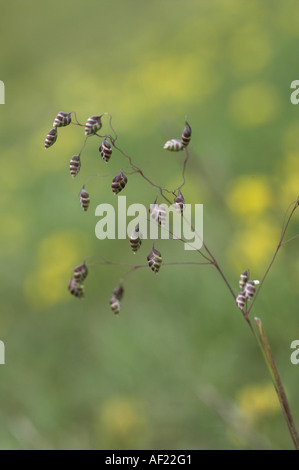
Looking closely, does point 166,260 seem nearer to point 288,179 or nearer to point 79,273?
point 288,179

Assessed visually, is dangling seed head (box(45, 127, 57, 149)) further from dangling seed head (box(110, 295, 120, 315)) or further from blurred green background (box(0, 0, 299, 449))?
blurred green background (box(0, 0, 299, 449))

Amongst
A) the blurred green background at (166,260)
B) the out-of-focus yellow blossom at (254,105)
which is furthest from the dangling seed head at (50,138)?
the out-of-focus yellow blossom at (254,105)

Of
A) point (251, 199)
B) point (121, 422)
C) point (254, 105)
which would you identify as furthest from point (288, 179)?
point (121, 422)

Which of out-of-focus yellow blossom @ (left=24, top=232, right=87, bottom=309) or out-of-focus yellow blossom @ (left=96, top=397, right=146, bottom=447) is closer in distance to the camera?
out-of-focus yellow blossom @ (left=96, top=397, right=146, bottom=447)

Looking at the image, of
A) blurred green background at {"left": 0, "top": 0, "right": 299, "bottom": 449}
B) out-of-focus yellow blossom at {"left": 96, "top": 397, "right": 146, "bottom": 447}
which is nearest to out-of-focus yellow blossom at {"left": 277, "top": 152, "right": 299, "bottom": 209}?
blurred green background at {"left": 0, "top": 0, "right": 299, "bottom": 449}

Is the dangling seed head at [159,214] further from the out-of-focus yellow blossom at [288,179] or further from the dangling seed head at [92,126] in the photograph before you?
the out-of-focus yellow blossom at [288,179]
